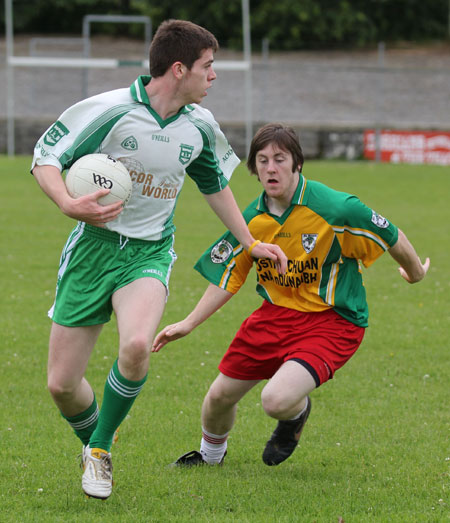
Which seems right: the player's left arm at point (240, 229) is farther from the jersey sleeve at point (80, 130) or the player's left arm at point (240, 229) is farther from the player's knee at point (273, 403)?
the jersey sleeve at point (80, 130)

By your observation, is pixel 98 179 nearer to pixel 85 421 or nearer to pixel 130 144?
pixel 130 144

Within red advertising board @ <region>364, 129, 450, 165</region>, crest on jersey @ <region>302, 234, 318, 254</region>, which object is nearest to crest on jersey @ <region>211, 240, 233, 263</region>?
crest on jersey @ <region>302, 234, 318, 254</region>

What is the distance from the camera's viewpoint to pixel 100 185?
426cm

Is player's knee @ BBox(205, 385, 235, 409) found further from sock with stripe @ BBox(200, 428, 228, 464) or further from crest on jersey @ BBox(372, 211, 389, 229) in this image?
crest on jersey @ BBox(372, 211, 389, 229)

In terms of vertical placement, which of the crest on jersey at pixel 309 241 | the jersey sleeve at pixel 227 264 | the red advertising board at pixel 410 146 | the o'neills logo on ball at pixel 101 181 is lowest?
the red advertising board at pixel 410 146

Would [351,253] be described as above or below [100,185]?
below

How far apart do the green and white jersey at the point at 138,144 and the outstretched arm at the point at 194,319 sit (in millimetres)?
477

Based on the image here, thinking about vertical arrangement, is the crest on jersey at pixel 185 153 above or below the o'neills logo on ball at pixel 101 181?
above

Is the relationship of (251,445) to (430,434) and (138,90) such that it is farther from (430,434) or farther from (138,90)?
(138,90)

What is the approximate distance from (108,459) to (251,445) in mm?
1406

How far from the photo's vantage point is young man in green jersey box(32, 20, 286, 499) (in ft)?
14.2

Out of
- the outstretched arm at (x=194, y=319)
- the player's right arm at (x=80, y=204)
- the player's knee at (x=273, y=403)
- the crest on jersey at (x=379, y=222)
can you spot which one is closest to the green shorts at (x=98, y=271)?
the player's right arm at (x=80, y=204)

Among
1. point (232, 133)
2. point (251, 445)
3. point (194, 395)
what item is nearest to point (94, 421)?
point (251, 445)

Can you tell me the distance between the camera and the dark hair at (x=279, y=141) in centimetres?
482
